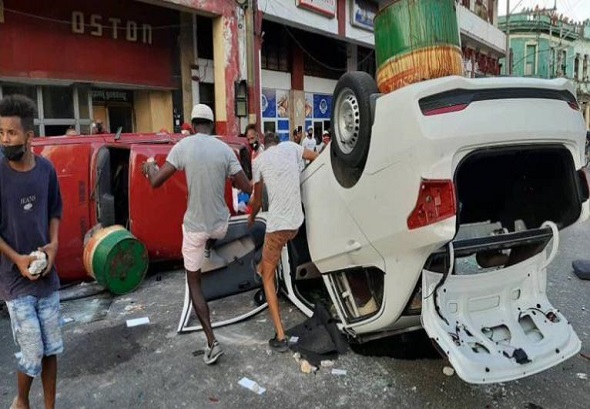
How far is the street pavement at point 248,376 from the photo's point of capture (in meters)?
3.12

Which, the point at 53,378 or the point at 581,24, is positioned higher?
the point at 581,24

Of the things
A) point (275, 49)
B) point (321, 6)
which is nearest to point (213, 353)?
point (321, 6)

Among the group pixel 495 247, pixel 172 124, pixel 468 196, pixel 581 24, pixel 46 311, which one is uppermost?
pixel 581 24

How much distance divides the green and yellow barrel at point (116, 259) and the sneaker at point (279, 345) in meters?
1.95

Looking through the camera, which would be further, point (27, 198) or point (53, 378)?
point (53, 378)

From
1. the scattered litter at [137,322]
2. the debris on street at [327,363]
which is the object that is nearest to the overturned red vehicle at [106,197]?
the scattered litter at [137,322]

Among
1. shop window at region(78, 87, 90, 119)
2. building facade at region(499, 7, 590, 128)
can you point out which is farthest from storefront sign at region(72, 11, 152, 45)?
building facade at region(499, 7, 590, 128)

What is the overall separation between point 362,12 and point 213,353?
1604cm

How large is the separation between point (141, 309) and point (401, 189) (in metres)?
3.04

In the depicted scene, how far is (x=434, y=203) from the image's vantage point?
259 centimetres

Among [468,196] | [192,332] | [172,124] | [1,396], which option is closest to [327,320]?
[192,332]

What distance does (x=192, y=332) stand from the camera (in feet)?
13.6

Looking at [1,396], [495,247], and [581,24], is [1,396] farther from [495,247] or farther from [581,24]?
[581,24]

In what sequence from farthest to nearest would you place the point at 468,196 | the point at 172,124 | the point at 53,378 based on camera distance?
the point at 172,124 < the point at 468,196 < the point at 53,378
